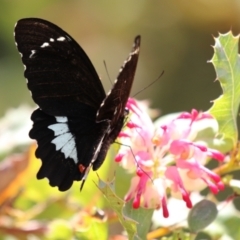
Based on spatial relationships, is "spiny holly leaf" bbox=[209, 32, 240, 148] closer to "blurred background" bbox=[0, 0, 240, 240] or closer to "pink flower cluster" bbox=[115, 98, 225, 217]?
"pink flower cluster" bbox=[115, 98, 225, 217]

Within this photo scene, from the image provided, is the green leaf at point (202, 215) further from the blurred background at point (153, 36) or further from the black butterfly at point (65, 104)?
the blurred background at point (153, 36)

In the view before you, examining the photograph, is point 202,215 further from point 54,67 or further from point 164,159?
point 54,67

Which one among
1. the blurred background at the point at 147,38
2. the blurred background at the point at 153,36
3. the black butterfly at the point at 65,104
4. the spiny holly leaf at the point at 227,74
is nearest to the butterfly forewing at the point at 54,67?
the black butterfly at the point at 65,104

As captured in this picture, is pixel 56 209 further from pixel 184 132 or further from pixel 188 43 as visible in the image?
pixel 188 43

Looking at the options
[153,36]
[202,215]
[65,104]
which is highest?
[153,36]

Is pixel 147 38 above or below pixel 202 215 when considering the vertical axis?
above

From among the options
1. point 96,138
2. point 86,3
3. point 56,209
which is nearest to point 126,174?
point 96,138

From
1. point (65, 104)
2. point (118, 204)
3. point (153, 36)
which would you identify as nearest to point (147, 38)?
point (153, 36)
